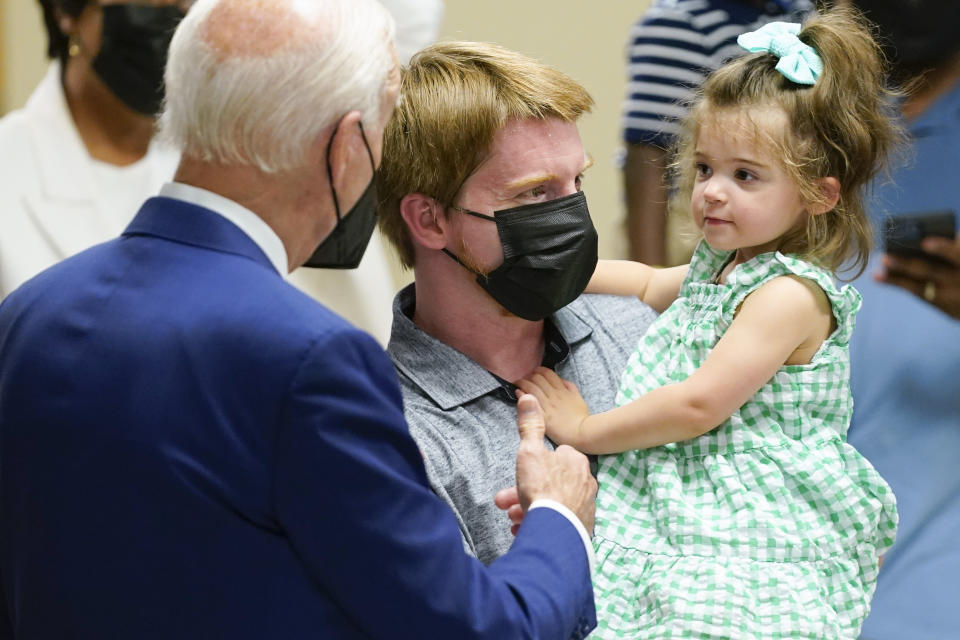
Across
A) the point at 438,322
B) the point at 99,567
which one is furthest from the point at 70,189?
the point at 99,567

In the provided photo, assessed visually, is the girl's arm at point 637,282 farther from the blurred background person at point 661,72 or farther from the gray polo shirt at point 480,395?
the blurred background person at point 661,72

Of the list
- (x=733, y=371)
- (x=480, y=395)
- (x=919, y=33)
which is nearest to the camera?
(x=733, y=371)

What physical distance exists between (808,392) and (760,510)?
19 cm

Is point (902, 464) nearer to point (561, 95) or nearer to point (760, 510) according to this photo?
point (760, 510)

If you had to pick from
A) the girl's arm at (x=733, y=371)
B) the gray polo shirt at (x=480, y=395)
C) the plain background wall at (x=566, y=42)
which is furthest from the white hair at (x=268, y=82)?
the plain background wall at (x=566, y=42)

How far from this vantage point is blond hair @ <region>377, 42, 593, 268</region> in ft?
6.20

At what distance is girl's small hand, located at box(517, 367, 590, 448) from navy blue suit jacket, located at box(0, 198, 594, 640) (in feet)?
1.64

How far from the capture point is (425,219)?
1.98 m

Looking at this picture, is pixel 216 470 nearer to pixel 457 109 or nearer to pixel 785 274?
pixel 457 109

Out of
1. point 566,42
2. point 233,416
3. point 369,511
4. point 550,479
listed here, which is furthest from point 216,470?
point 566,42

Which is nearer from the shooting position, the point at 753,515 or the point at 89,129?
the point at 753,515

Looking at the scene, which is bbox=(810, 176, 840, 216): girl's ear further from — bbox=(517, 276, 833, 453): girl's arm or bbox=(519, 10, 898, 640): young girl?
bbox=(517, 276, 833, 453): girl's arm

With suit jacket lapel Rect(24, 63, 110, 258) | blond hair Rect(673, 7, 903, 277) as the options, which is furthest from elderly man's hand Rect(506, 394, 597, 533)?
suit jacket lapel Rect(24, 63, 110, 258)

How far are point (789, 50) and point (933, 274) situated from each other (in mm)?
673
